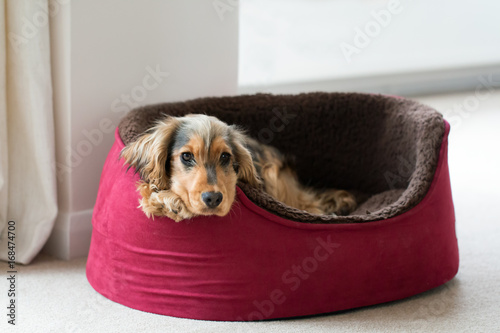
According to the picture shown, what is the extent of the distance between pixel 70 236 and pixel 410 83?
430 cm

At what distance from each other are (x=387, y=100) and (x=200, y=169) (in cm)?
142

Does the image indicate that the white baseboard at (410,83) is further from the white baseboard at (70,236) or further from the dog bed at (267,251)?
the dog bed at (267,251)

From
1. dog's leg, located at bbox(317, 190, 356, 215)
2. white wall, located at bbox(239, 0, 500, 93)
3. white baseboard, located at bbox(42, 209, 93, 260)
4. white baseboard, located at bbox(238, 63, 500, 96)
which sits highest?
white wall, located at bbox(239, 0, 500, 93)

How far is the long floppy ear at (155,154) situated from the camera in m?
2.38

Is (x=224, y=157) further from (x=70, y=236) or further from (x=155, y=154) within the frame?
(x=70, y=236)

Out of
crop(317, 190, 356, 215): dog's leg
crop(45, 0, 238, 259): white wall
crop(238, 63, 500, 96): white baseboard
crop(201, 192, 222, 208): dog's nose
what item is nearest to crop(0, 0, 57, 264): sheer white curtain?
crop(45, 0, 238, 259): white wall

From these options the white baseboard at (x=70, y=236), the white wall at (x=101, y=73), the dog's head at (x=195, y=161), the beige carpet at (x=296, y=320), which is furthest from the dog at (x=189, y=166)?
the white baseboard at (x=70, y=236)

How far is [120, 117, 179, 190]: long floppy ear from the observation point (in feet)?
7.82

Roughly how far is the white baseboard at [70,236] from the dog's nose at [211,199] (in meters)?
1.08

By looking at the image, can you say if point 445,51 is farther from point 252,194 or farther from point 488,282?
point 252,194

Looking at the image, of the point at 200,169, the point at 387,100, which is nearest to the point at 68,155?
the point at 200,169

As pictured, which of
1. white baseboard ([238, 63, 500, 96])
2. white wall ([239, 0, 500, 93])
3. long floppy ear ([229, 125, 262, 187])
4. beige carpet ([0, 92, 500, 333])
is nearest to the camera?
beige carpet ([0, 92, 500, 333])

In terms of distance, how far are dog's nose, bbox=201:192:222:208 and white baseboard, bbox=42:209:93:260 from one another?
3.56ft

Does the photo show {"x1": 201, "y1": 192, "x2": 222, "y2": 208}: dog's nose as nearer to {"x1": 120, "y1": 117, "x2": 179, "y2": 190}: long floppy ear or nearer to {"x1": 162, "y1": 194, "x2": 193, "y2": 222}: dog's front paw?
{"x1": 162, "y1": 194, "x2": 193, "y2": 222}: dog's front paw
